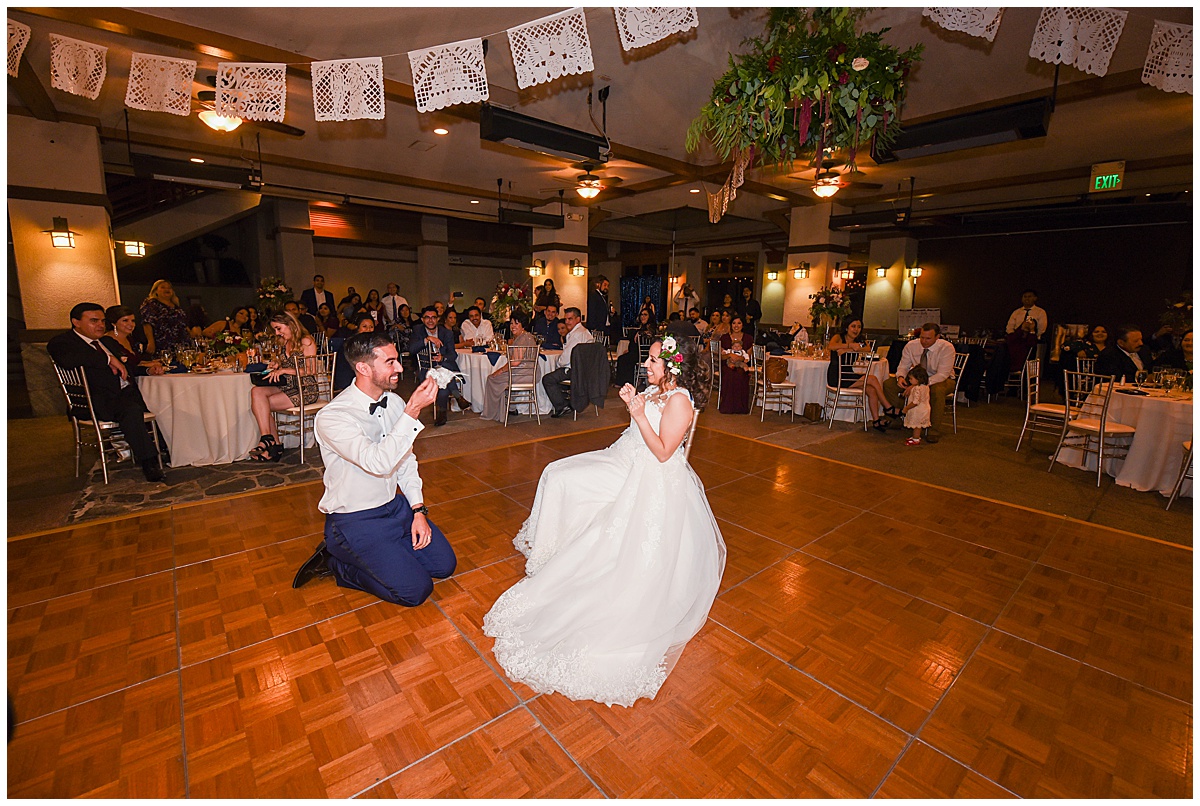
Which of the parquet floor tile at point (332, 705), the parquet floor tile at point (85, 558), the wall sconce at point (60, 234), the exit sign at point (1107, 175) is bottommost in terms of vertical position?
the parquet floor tile at point (332, 705)

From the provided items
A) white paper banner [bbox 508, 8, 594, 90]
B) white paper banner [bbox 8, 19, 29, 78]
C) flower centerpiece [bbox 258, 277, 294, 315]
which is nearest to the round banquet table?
white paper banner [bbox 508, 8, 594, 90]

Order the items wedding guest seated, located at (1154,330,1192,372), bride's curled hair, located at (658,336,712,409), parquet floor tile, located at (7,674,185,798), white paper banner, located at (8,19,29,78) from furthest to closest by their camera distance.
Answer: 1. wedding guest seated, located at (1154,330,1192,372)
2. white paper banner, located at (8,19,29,78)
3. bride's curled hair, located at (658,336,712,409)
4. parquet floor tile, located at (7,674,185,798)

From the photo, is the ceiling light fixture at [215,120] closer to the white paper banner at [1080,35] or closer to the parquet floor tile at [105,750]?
the parquet floor tile at [105,750]

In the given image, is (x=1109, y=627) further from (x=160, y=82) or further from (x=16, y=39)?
(x=16, y=39)

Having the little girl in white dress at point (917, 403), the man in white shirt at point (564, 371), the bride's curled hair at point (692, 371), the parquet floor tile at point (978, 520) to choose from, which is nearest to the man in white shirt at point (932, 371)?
the little girl in white dress at point (917, 403)

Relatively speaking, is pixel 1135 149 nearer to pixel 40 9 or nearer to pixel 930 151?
pixel 930 151

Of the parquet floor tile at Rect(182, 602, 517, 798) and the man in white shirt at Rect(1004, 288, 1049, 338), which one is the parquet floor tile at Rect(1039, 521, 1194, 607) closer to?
the parquet floor tile at Rect(182, 602, 517, 798)

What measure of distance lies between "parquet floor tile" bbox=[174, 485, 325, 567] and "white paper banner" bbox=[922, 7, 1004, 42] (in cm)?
499

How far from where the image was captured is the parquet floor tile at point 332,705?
1.73 m

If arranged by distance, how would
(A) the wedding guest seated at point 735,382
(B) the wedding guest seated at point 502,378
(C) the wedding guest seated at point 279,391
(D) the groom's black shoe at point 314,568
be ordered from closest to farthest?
(D) the groom's black shoe at point 314,568 → (C) the wedding guest seated at point 279,391 → (B) the wedding guest seated at point 502,378 → (A) the wedding guest seated at point 735,382

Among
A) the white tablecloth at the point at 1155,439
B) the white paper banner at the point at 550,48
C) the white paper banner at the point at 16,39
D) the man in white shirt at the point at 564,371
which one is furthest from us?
the man in white shirt at the point at 564,371

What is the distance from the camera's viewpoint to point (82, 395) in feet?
13.6

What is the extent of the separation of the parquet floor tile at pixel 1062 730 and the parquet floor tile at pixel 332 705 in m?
1.76

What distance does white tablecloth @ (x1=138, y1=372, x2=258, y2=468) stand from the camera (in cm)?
437
